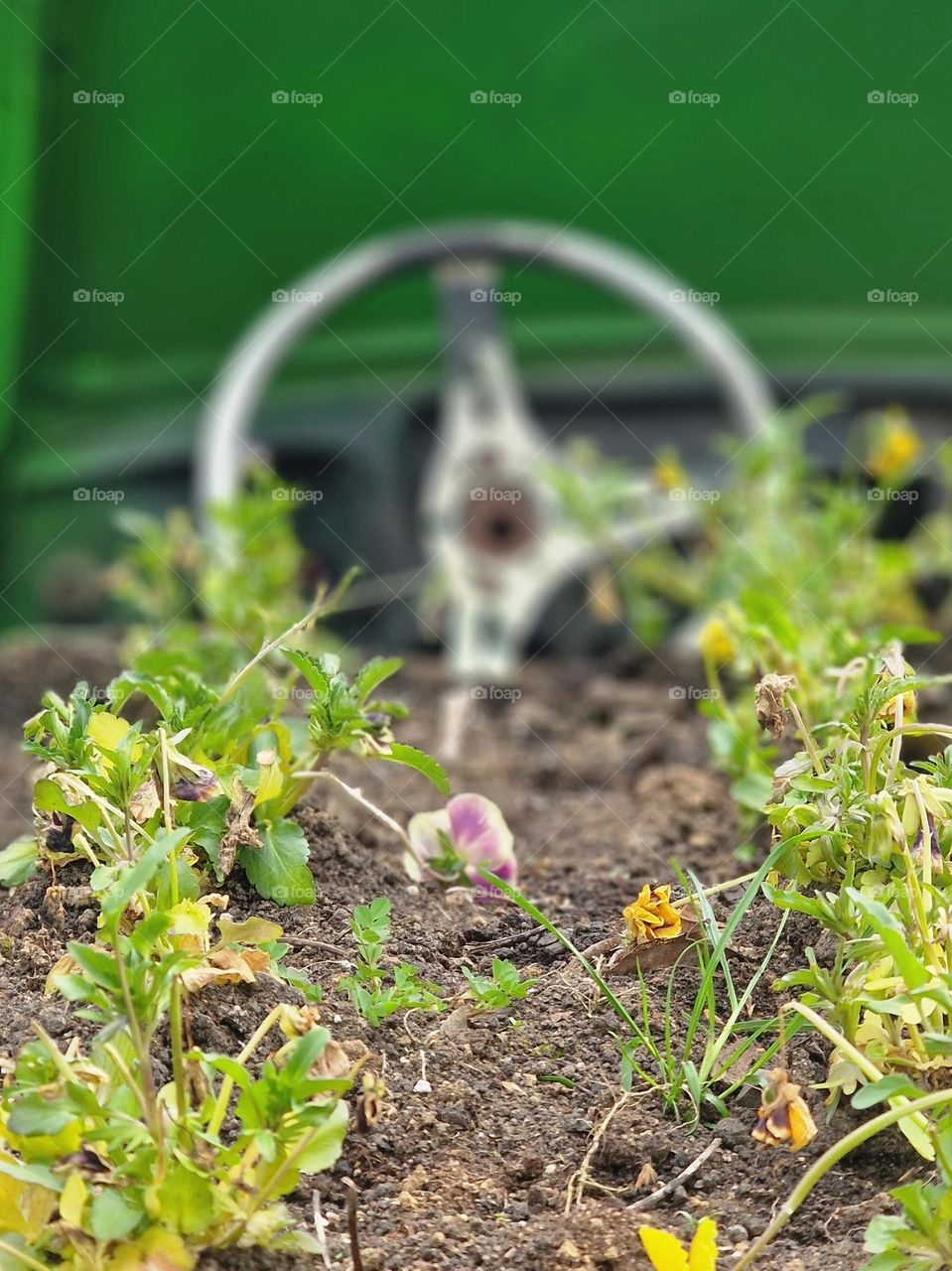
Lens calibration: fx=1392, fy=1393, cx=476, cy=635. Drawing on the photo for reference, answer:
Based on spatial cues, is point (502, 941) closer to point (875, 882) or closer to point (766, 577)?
point (875, 882)

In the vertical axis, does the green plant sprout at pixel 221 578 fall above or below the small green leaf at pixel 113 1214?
above

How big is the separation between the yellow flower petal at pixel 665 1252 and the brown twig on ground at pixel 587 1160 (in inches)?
6.1

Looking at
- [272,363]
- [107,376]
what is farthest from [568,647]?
[107,376]

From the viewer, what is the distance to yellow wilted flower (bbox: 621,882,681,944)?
129 cm

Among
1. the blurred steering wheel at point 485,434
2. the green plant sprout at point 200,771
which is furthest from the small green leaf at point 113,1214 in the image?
the blurred steering wheel at point 485,434

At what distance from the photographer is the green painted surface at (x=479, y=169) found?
424 cm

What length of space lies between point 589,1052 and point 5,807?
1.28 m

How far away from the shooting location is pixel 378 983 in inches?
49.0

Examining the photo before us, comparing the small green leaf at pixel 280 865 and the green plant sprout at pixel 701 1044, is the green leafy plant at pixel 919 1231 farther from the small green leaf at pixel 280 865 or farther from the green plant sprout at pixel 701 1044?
the small green leaf at pixel 280 865

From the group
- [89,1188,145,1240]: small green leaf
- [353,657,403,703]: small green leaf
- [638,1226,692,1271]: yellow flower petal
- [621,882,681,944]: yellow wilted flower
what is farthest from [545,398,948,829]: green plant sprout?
[89,1188,145,1240]: small green leaf

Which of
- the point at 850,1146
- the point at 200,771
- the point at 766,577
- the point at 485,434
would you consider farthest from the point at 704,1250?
the point at 485,434

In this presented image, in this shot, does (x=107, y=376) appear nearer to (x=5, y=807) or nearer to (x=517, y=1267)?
(x=5, y=807)

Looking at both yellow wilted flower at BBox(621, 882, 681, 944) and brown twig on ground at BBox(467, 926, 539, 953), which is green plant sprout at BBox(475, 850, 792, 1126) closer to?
yellow wilted flower at BBox(621, 882, 681, 944)

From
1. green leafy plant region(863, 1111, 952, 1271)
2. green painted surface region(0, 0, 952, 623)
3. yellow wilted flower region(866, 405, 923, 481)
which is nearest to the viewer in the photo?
green leafy plant region(863, 1111, 952, 1271)
